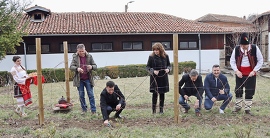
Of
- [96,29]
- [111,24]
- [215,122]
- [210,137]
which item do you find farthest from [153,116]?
[111,24]

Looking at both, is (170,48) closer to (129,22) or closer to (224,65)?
(129,22)

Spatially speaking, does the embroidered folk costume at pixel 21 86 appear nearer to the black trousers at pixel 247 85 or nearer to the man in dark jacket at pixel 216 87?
the man in dark jacket at pixel 216 87

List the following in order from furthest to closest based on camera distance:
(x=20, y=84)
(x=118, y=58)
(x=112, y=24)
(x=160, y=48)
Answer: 1. (x=112, y=24)
2. (x=118, y=58)
3. (x=20, y=84)
4. (x=160, y=48)

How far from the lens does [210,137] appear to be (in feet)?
13.6

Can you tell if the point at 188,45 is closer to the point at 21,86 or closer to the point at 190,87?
the point at 190,87

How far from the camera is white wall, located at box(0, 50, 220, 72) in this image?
1694cm

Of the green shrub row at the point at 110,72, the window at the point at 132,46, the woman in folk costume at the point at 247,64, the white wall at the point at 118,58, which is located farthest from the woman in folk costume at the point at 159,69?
the window at the point at 132,46

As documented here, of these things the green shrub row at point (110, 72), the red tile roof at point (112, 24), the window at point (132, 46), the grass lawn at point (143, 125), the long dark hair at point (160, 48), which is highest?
the red tile roof at point (112, 24)

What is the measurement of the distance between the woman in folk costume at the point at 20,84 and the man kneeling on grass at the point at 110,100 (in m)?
1.90

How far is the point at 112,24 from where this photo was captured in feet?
61.0

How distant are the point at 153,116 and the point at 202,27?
14607 millimetres

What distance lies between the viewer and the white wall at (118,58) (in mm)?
16938

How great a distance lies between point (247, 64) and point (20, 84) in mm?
4847

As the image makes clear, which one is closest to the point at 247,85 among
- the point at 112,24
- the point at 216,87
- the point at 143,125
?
the point at 216,87
